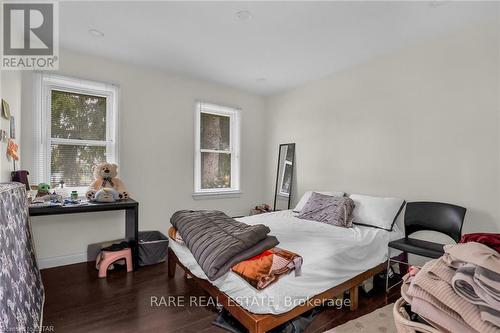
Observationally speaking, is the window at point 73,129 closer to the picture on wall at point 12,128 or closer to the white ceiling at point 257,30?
the picture on wall at point 12,128

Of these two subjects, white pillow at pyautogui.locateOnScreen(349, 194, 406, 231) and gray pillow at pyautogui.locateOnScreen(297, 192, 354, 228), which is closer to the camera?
white pillow at pyautogui.locateOnScreen(349, 194, 406, 231)

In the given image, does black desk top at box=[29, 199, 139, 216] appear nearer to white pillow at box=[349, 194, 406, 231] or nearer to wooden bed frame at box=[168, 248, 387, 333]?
wooden bed frame at box=[168, 248, 387, 333]

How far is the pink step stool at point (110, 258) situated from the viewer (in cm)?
266

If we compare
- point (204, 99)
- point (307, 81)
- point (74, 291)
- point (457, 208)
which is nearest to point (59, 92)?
point (204, 99)

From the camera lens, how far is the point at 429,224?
98.1 inches

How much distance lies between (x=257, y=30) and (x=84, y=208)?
97.7 inches

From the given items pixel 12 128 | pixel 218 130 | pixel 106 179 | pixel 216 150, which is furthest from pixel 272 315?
pixel 218 130

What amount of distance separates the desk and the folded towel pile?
279 cm

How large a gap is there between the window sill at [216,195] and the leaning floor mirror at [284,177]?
2.15ft

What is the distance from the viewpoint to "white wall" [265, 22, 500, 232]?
227 centimetres

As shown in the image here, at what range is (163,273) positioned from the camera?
2.78m

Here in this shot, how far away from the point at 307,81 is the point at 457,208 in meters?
2.49

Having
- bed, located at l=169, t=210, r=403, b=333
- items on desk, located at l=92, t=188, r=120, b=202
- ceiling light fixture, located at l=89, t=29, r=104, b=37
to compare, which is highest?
ceiling light fixture, located at l=89, t=29, r=104, b=37

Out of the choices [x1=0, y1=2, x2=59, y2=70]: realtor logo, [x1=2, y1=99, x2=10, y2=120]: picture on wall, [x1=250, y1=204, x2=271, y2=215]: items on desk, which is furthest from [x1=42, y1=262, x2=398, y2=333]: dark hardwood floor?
[x1=0, y1=2, x2=59, y2=70]: realtor logo
